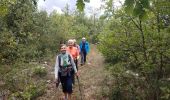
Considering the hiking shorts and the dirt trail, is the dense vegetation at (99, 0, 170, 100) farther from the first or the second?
the hiking shorts

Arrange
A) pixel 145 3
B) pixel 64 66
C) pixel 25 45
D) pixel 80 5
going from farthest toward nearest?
pixel 25 45
pixel 64 66
pixel 80 5
pixel 145 3

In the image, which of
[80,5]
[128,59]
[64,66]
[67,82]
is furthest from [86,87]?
[80,5]

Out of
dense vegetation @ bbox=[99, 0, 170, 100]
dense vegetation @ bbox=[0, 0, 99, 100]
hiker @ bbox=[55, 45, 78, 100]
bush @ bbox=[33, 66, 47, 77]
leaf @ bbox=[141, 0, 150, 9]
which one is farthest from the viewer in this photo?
bush @ bbox=[33, 66, 47, 77]

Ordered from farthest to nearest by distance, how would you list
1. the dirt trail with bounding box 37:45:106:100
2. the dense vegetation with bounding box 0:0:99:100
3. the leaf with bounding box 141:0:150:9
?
the dense vegetation with bounding box 0:0:99:100 < the dirt trail with bounding box 37:45:106:100 < the leaf with bounding box 141:0:150:9

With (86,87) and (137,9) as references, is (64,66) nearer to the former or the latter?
(86,87)

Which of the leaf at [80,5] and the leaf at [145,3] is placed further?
the leaf at [80,5]

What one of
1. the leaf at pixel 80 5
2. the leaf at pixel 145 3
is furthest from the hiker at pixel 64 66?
the leaf at pixel 145 3

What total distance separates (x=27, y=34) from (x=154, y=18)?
40.7 ft

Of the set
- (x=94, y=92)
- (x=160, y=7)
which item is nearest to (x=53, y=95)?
(x=94, y=92)

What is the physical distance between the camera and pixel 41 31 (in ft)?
84.4

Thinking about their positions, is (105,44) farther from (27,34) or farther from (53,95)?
(27,34)

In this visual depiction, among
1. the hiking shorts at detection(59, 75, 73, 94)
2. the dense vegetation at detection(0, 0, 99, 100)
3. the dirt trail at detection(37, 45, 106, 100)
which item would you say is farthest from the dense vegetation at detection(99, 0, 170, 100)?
the dense vegetation at detection(0, 0, 99, 100)

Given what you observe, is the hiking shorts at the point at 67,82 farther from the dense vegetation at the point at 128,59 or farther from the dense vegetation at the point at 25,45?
the dense vegetation at the point at 25,45

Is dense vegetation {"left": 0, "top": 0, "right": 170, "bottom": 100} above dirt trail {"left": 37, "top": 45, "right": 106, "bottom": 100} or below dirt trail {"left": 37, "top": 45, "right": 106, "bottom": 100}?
above
